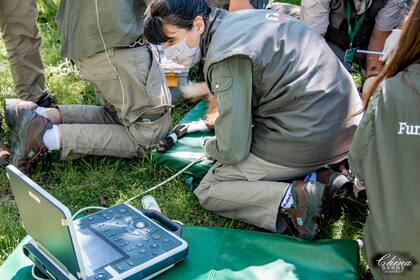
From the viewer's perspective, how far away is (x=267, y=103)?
291 centimetres

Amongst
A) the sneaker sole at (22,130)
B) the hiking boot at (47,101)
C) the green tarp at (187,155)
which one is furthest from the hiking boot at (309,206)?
the hiking boot at (47,101)

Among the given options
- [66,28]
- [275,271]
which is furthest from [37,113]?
[275,271]

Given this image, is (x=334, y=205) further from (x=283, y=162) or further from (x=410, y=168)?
(x=410, y=168)

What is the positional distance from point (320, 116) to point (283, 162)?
1.07 ft

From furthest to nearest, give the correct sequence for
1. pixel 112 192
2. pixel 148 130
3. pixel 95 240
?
pixel 148 130
pixel 112 192
pixel 95 240

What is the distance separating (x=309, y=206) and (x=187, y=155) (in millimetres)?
1035

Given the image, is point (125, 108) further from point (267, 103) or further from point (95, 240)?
point (95, 240)

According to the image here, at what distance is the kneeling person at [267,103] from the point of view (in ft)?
9.04

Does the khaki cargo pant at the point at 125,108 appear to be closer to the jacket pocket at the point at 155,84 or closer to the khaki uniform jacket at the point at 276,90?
the jacket pocket at the point at 155,84

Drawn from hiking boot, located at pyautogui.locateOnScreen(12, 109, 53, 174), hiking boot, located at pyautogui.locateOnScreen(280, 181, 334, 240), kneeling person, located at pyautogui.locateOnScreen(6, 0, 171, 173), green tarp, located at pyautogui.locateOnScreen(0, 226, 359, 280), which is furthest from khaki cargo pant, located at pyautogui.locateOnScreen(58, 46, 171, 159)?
hiking boot, located at pyautogui.locateOnScreen(280, 181, 334, 240)

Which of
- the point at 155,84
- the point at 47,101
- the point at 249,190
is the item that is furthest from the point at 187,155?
the point at 47,101

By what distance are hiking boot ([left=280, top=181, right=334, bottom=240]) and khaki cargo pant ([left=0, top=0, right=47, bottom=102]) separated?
2345 mm

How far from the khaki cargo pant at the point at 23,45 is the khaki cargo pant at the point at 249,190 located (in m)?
1.79

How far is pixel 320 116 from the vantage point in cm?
285
